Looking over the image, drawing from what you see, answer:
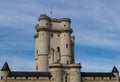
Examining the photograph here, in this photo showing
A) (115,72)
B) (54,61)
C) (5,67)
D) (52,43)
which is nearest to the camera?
(5,67)

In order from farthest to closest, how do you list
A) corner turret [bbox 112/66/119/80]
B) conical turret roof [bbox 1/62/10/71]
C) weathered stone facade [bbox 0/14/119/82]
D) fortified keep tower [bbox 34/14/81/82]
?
fortified keep tower [bbox 34/14/81/82], corner turret [bbox 112/66/119/80], conical turret roof [bbox 1/62/10/71], weathered stone facade [bbox 0/14/119/82]

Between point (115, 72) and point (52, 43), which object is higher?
point (52, 43)

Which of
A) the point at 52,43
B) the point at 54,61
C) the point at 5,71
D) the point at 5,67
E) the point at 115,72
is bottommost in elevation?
the point at 115,72

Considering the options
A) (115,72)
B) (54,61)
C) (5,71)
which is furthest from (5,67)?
(115,72)

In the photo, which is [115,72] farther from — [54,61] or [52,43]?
[52,43]

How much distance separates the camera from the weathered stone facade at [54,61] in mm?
76875

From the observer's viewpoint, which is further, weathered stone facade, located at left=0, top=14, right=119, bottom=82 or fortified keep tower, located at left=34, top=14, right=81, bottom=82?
fortified keep tower, located at left=34, top=14, right=81, bottom=82

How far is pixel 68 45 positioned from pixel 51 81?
16251 millimetres

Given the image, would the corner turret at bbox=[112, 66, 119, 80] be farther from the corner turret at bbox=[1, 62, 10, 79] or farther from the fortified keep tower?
the corner turret at bbox=[1, 62, 10, 79]

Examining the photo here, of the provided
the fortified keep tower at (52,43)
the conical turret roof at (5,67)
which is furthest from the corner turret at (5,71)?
the fortified keep tower at (52,43)

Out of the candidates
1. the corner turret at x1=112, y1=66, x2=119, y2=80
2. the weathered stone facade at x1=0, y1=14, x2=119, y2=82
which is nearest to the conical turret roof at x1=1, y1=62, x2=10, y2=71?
the weathered stone facade at x1=0, y1=14, x2=119, y2=82

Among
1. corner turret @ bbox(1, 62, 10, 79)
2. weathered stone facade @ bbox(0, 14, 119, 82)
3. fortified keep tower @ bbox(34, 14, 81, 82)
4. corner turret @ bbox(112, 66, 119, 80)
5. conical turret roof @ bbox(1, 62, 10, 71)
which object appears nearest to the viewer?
corner turret @ bbox(1, 62, 10, 79)

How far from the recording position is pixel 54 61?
87.3m

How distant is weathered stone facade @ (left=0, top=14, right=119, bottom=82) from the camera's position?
76.9 meters
